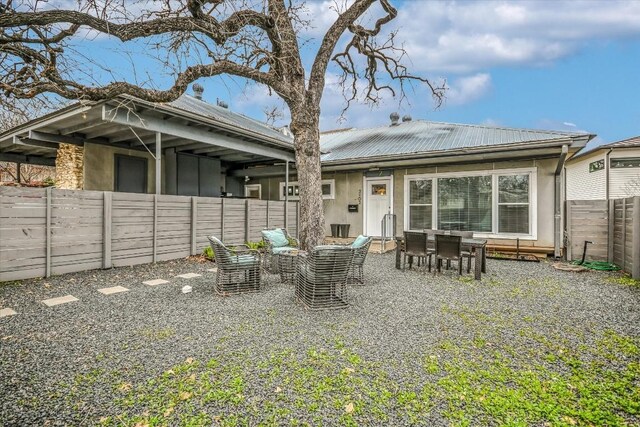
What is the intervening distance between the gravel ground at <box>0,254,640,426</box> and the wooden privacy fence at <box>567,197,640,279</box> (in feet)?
4.41

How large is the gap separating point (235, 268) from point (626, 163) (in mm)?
16127

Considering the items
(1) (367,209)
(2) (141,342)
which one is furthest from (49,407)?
(1) (367,209)

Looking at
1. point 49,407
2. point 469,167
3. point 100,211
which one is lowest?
point 49,407

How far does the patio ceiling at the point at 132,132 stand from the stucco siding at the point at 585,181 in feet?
43.8

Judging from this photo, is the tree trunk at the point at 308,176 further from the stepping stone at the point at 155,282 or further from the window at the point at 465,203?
the window at the point at 465,203

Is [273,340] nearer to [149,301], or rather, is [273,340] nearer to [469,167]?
[149,301]

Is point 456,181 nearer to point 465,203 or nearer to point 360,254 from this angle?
point 465,203

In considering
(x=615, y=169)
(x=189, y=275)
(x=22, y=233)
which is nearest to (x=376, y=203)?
(x=189, y=275)

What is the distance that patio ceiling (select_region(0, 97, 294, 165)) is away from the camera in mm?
6924

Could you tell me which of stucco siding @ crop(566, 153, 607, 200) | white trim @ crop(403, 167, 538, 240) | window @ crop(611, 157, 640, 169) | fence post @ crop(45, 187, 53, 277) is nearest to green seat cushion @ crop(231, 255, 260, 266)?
fence post @ crop(45, 187, 53, 277)

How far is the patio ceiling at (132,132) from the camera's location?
273 inches

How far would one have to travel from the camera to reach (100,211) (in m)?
6.41

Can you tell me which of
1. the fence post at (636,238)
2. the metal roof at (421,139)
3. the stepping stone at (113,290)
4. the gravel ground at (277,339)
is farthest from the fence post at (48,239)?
the fence post at (636,238)

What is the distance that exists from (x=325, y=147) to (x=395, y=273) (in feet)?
27.6
